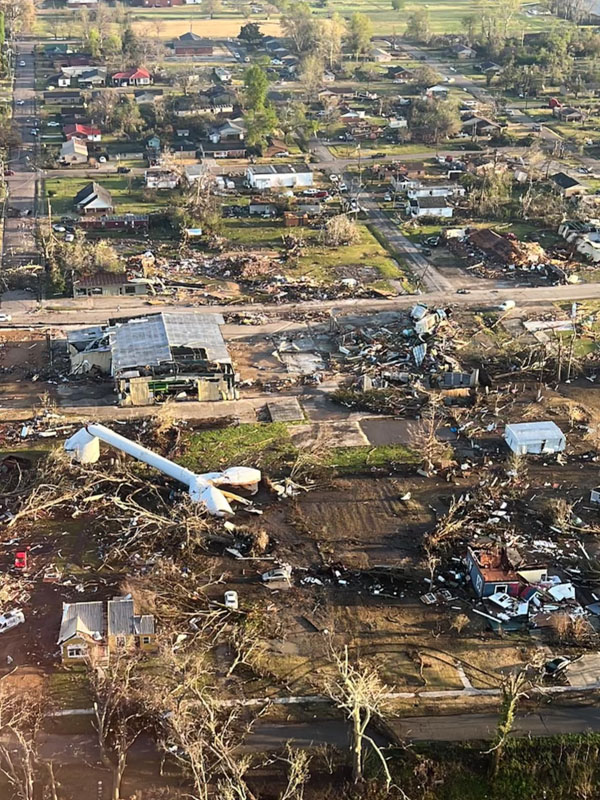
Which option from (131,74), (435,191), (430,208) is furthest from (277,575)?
(131,74)

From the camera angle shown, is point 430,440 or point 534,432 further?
point 534,432

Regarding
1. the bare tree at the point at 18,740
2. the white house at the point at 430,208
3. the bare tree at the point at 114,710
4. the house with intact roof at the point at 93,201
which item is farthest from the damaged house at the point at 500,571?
the house with intact roof at the point at 93,201

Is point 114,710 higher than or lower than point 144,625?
lower

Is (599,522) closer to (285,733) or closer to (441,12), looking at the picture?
(285,733)

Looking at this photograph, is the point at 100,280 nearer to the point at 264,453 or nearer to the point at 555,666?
the point at 264,453

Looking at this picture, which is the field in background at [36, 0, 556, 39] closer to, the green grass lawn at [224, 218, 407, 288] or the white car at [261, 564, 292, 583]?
the green grass lawn at [224, 218, 407, 288]

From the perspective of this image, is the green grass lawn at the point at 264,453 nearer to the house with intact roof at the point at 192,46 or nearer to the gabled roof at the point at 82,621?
the gabled roof at the point at 82,621

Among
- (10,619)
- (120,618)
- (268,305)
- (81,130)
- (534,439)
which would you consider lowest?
(10,619)
